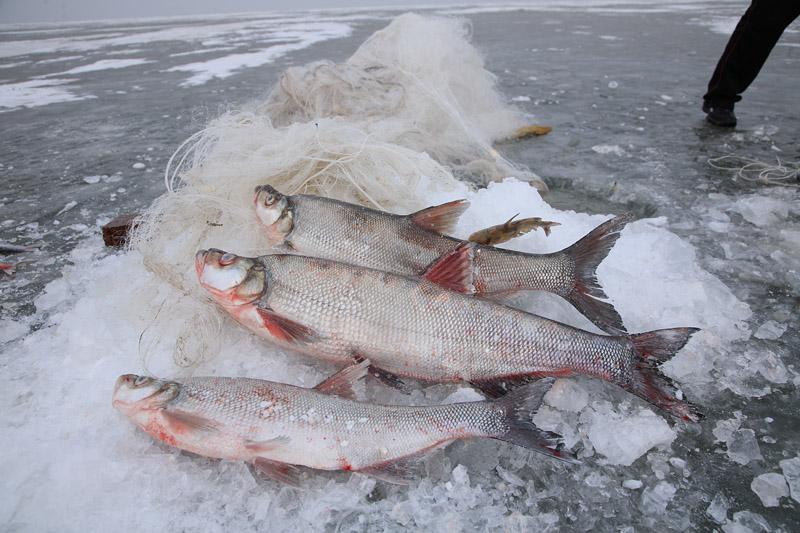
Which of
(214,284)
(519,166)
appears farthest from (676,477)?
(519,166)

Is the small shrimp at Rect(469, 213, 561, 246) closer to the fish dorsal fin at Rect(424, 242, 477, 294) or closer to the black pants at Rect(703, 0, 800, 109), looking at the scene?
the fish dorsal fin at Rect(424, 242, 477, 294)

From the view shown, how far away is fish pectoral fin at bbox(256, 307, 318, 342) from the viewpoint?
255 cm

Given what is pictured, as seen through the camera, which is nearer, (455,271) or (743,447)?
(743,447)

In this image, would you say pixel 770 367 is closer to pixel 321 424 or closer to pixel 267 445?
pixel 321 424

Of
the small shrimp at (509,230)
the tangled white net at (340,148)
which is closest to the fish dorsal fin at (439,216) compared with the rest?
the small shrimp at (509,230)

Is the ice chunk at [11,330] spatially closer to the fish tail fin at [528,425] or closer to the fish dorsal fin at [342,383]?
the fish dorsal fin at [342,383]

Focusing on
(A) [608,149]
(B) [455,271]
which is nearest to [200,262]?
(B) [455,271]

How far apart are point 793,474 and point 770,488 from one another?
0.50 ft

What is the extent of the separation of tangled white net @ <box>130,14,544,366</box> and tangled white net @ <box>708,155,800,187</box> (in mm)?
2162

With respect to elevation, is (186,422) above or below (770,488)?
above

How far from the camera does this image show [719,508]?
2.05 meters

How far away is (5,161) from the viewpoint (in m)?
6.40

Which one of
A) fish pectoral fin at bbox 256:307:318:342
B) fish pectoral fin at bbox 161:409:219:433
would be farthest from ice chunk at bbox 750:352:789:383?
fish pectoral fin at bbox 161:409:219:433

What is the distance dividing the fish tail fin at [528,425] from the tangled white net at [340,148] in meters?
1.60
